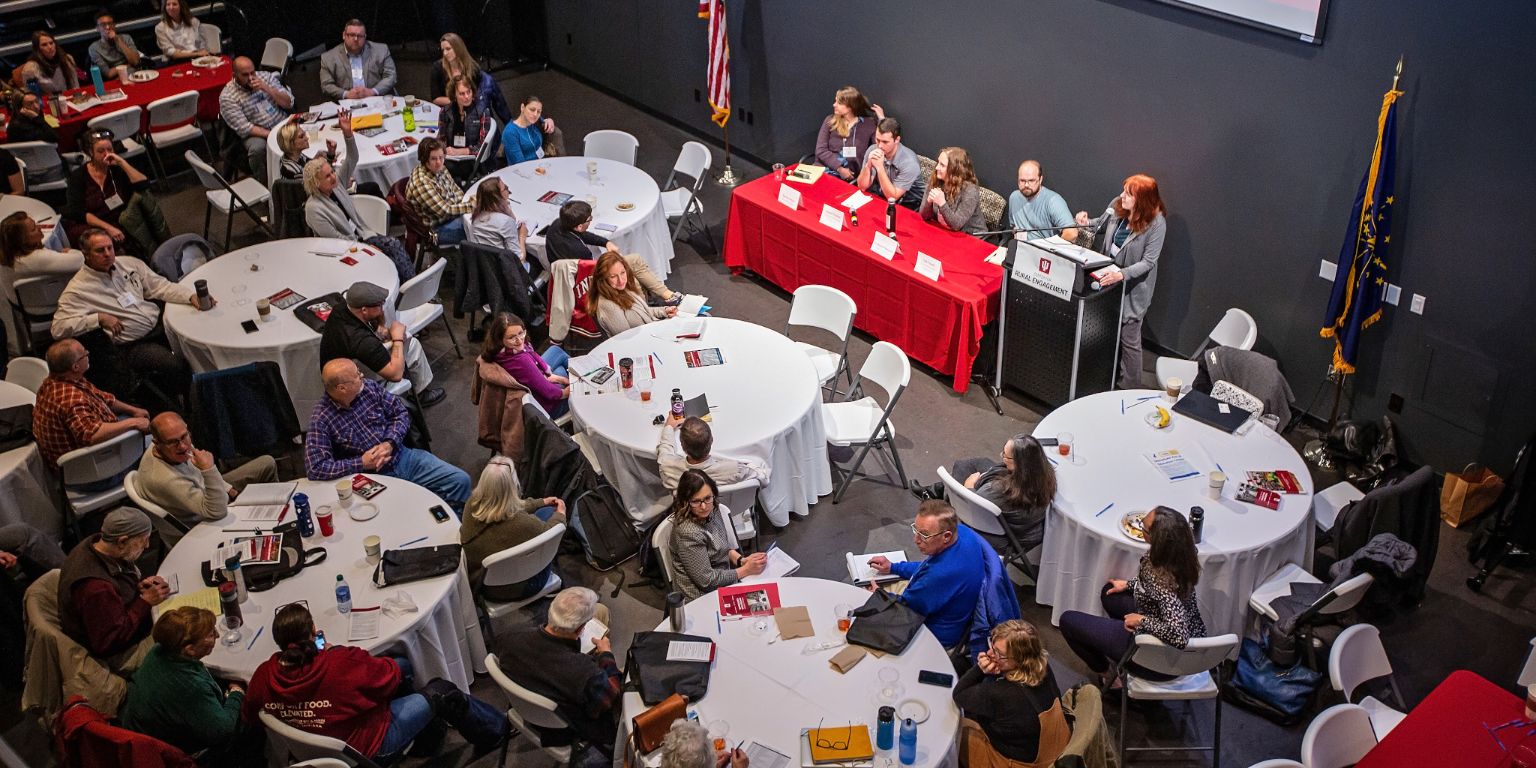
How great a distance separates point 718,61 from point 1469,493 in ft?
24.0

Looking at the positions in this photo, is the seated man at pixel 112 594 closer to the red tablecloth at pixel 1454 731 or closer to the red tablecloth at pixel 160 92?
the red tablecloth at pixel 1454 731

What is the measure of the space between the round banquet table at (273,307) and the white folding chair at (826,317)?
2862 mm

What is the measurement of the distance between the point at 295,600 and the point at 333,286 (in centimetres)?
327

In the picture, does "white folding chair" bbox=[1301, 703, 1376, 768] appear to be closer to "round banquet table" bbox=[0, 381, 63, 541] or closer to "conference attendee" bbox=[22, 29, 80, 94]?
"round banquet table" bbox=[0, 381, 63, 541]

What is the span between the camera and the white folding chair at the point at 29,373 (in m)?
7.21

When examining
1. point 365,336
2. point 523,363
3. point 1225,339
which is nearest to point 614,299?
point 523,363

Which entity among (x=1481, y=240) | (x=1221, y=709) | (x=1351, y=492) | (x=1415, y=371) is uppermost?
(x=1481, y=240)

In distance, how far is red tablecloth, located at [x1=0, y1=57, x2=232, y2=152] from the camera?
10.9 meters

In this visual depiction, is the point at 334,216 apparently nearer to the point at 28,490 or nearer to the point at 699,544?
the point at 28,490

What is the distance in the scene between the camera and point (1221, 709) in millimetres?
5738

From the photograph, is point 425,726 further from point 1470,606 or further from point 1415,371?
point 1415,371

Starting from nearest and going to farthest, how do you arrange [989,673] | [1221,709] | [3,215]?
1. [989,673]
2. [1221,709]
3. [3,215]

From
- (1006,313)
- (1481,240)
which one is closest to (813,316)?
(1006,313)

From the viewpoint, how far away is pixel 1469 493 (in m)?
→ 6.87
